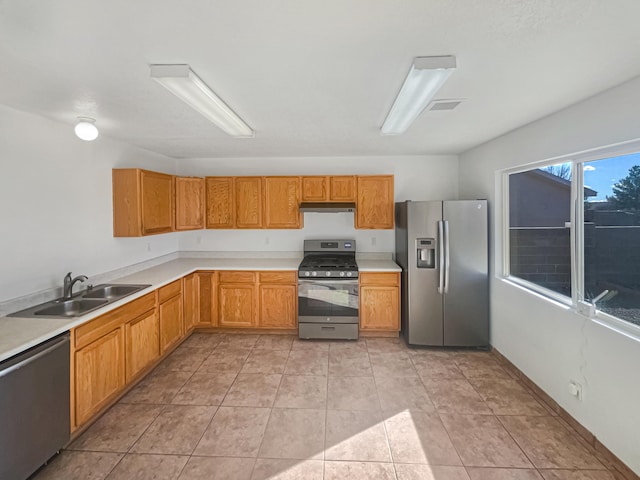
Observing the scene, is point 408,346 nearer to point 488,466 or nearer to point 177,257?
point 488,466

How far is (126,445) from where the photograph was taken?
7.42 ft

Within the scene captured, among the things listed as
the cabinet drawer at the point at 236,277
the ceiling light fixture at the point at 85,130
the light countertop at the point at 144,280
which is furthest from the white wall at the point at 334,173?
the ceiling light fixture at the point at 85,130

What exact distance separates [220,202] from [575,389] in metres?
4.34

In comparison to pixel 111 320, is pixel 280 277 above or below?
above

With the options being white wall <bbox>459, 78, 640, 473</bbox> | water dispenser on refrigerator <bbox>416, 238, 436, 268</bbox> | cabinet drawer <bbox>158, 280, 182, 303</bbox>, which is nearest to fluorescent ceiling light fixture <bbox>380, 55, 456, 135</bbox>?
white wall <bbox>459, 78, 640, 473</bbox>

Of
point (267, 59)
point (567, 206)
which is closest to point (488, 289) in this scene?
point (567, 206)

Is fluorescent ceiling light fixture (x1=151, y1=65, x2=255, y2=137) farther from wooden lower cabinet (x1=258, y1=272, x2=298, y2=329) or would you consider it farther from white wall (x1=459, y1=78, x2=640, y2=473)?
white wall (x1=459, y1=78, x2=640, y2=473)

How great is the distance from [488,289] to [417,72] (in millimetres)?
2933

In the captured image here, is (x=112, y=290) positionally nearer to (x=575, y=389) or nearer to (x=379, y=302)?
(x=379, y=302)

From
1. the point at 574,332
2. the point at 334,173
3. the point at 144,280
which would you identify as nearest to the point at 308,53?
the point at 574,332

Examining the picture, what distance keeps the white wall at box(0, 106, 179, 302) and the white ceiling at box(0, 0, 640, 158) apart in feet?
0.82

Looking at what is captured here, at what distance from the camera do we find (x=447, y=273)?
3725mm

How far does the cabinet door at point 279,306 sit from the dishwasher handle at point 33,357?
231 cm

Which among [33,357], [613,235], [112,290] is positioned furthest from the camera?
[112,290]
